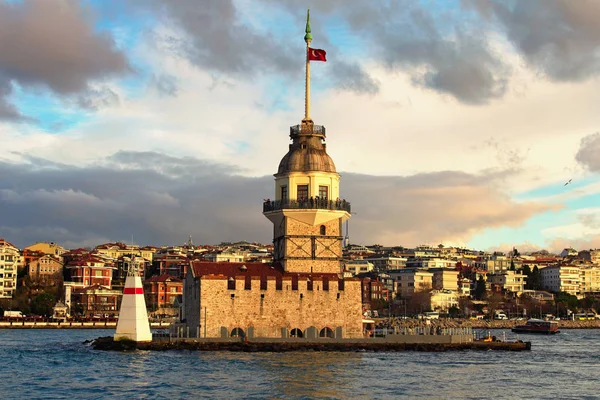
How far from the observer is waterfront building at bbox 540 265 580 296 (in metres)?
180

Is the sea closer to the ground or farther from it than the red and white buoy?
closer to the ground

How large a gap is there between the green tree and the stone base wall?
247 feet

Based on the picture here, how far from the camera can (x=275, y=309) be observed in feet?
182

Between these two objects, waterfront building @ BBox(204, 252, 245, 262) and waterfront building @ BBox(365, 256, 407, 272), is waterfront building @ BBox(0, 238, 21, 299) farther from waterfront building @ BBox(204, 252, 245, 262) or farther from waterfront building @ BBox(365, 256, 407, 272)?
waterfront building @ BBox(365, 256, 407, 272)

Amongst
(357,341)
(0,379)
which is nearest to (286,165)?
(357,341)

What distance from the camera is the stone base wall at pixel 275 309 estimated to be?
179 feet

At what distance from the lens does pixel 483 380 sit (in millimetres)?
43844

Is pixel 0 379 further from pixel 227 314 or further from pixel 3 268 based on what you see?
pixel 3 268

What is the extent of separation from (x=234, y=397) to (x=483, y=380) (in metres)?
12.7

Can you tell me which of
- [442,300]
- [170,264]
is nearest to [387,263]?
[442,300]

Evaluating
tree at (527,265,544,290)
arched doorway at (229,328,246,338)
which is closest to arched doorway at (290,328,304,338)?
arched doorway at (229,328,246,338)

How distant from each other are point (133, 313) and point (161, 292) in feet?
281

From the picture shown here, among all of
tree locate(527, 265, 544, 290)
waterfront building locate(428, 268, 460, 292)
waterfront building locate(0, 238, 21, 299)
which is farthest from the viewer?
tree locate(527, 265, 544, 290)

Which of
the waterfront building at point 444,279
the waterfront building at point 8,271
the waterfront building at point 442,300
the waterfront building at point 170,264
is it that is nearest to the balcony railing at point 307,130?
the waterfront building at point 8,271
